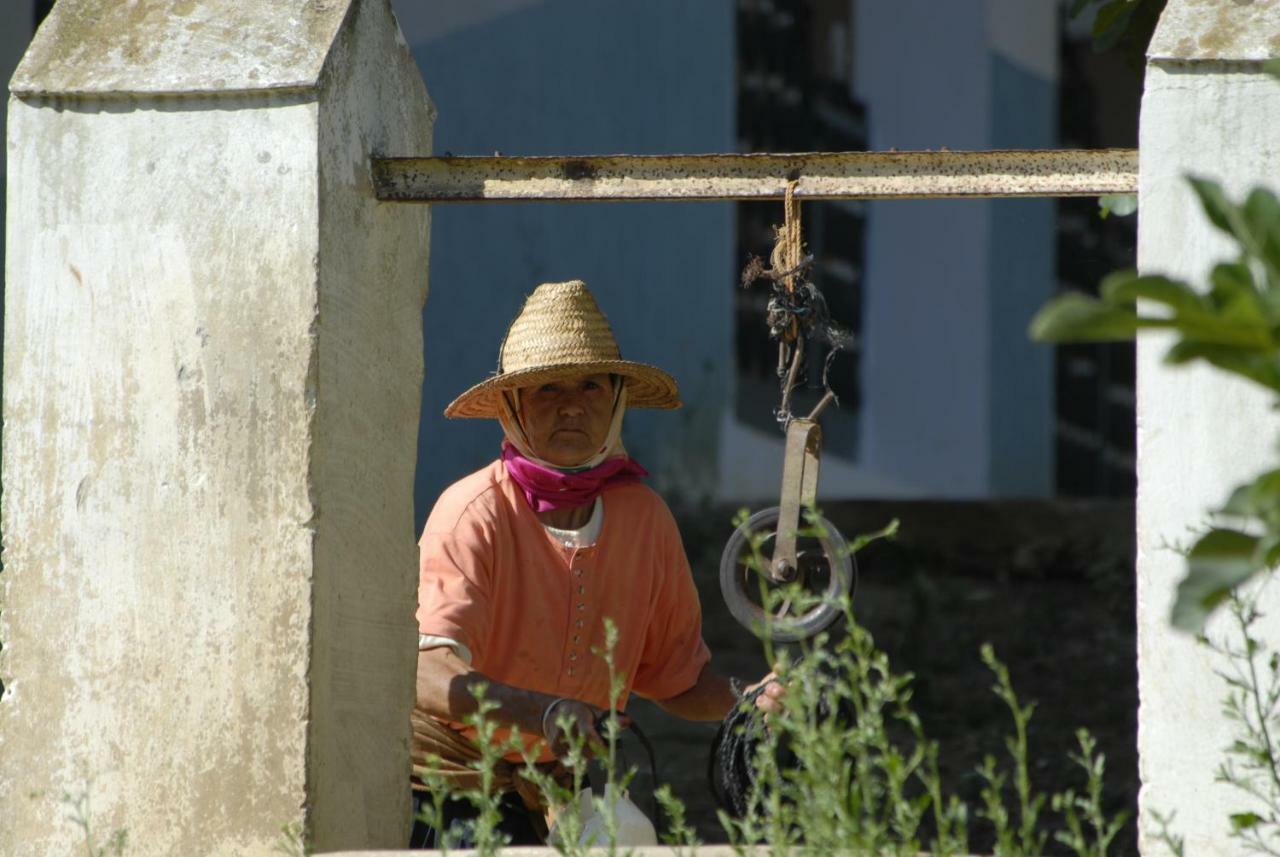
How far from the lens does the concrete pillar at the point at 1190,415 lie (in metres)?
2.95

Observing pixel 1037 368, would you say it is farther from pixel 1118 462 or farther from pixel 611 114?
pixel 611 114

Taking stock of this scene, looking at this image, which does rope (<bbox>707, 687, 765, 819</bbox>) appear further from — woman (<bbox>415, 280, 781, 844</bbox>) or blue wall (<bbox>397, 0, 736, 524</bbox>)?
blue wall (<bbox>397, 0, 736, 524</bbox>)

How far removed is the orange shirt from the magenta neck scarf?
32mm

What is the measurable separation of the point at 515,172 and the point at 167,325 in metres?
0.63

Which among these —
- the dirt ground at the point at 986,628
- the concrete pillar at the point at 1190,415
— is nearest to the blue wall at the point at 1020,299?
the dirt ground at the point at 986,628

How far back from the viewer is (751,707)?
3.11m

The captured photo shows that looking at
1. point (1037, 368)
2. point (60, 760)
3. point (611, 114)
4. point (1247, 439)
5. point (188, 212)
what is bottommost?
point (60, 760)

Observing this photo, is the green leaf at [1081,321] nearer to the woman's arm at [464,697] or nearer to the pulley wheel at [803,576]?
the pulley wheel at [803,576]

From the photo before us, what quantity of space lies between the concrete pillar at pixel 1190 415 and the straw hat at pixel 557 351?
1.50 meters

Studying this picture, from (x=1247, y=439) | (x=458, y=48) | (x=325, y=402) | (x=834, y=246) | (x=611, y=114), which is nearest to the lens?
(x=1247, y=439)

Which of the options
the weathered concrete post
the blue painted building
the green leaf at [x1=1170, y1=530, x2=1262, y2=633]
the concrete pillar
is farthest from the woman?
the blue painted building

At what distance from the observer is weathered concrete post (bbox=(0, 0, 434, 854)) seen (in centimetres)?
323

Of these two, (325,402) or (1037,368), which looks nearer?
(325,402)

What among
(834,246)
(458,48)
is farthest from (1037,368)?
(458,48)
